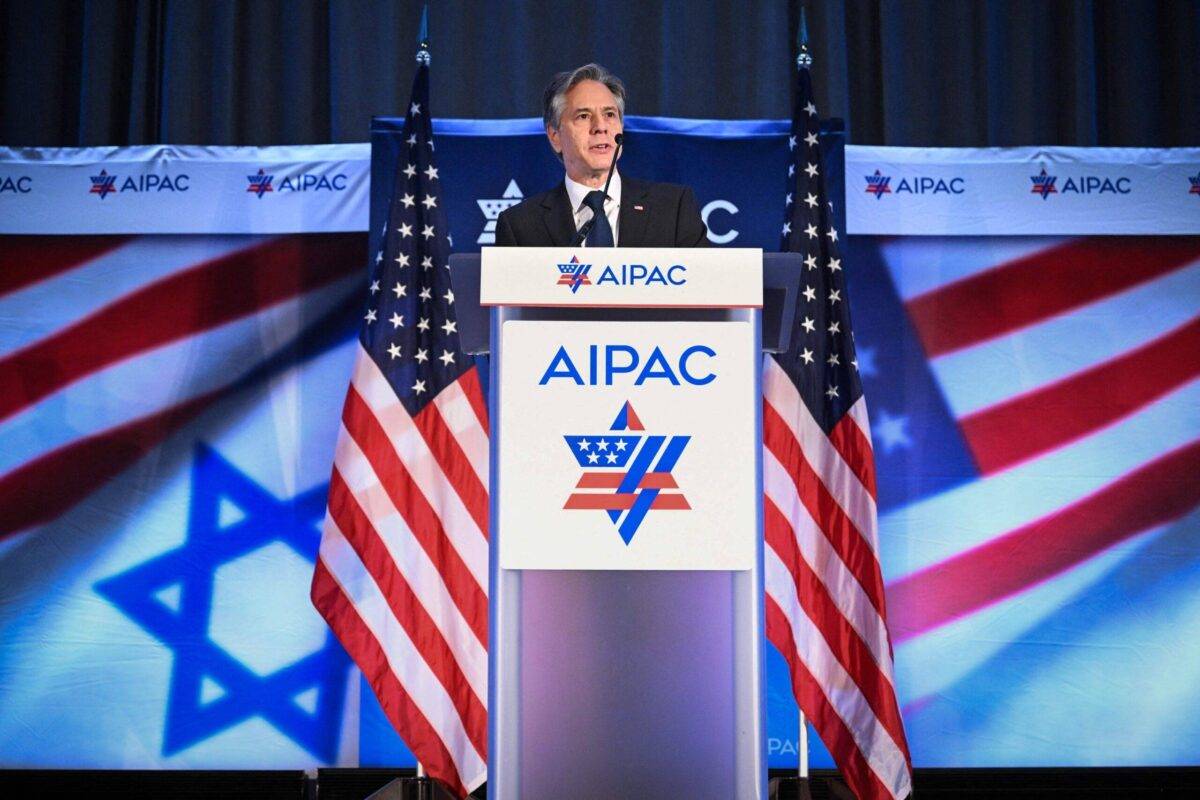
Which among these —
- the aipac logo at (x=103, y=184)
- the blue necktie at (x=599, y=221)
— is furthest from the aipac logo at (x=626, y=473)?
the aipac logo at (x=103, y=184)

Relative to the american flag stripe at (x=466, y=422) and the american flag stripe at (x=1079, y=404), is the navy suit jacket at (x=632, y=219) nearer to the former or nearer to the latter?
the american flag stripe at (x=466, y=422)

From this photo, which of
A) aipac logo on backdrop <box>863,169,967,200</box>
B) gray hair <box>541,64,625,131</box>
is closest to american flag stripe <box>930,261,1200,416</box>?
aipac logo on backdrop <box>863,169,967,200</box>

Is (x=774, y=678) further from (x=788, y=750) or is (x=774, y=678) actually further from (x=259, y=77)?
(x=259, y=77)

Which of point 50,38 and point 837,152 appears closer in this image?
point 837,152

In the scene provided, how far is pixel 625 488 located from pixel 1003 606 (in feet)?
9.75

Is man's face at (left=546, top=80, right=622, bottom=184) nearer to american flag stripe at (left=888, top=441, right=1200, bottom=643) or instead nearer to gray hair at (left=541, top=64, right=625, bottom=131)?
gray hair at (left=541, top=64, right=625, bottom=131)

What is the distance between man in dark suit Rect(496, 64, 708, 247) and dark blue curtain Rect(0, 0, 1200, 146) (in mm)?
1768

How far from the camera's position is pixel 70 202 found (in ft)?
13.5

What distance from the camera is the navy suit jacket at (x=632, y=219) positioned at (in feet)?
7.93

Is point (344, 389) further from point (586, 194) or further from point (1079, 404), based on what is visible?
point (1079, 404)

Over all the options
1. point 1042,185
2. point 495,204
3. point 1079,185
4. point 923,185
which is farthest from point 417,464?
point 1079,185

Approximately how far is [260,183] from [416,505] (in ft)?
4.50

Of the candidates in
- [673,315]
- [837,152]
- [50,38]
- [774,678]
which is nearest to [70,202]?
[50,38]

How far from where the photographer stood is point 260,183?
4098mm
